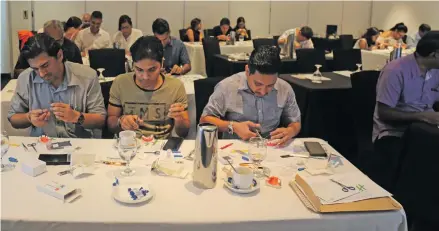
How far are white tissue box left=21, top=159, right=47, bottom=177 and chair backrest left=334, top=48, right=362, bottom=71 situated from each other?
4.77 m

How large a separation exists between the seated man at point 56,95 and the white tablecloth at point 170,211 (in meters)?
0.71

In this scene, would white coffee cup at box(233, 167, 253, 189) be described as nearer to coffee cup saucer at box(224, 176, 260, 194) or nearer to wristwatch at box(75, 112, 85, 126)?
coffee cup saucer at box(224, 176, 260, 194)

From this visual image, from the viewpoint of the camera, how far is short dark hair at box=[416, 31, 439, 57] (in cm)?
277

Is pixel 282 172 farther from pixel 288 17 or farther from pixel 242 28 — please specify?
pixel 288 17

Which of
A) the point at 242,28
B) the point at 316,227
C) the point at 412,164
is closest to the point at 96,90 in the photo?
the point at 316,227

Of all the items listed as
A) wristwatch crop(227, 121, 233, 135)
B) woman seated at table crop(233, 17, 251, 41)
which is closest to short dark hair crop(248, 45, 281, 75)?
wristwatch crop(227, 121, 233, 135)

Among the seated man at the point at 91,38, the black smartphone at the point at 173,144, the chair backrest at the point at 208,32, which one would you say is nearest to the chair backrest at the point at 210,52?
the seated man at the point at 91,38

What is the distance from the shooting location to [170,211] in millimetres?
1453

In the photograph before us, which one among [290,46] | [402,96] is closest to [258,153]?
[402,96]

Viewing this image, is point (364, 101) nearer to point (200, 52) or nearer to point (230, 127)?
point (230, 127)

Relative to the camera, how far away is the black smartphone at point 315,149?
2.03 metres

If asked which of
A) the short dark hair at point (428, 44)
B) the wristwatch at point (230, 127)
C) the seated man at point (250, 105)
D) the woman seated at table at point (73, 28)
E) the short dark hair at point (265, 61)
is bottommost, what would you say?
the wristwatch at point (230, 127)

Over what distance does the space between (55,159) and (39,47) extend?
0.68 m

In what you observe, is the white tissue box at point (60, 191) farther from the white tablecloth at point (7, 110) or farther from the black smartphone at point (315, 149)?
the white tablecloth at point (7, 110)
